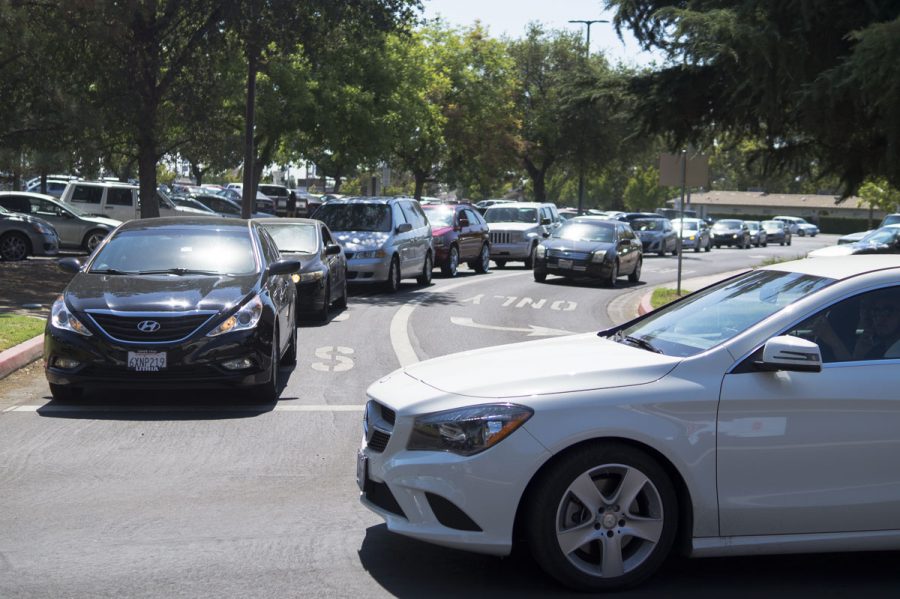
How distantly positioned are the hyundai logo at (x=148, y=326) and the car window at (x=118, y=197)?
2515cm

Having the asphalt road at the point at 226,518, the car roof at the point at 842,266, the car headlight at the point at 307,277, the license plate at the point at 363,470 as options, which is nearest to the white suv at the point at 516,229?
the car headlight at the point at 307,277

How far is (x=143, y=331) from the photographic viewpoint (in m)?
9.55

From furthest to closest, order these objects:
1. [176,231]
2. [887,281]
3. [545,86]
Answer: [545,86]
[176,231]
[887,281]

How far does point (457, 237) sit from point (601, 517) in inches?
Result: 956

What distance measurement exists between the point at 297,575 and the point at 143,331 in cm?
471

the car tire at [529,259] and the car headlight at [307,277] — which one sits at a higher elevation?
the car headlight at [307,277]

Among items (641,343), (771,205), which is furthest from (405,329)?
(771,205)

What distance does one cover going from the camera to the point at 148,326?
9570 mm

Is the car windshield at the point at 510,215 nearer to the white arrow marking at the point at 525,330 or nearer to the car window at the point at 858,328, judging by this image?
the white arrow marking at the point at 525,330

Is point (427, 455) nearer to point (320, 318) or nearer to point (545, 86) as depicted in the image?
point (320, 318)

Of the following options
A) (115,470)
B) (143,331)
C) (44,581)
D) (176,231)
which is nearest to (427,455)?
(44,581)

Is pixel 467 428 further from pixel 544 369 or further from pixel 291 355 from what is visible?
pixel 291 355

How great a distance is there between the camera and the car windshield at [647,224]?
1970 inches

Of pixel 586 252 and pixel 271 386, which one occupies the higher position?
pixel 586 252
